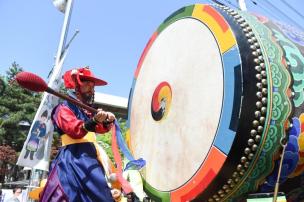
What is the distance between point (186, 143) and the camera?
7.09 feet

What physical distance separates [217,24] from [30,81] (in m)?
0.94

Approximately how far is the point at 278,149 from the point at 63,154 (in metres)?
1.04

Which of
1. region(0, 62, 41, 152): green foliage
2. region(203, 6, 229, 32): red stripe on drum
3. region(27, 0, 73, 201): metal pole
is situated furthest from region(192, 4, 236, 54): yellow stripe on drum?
region(0, 62, 41, 152): green foliage

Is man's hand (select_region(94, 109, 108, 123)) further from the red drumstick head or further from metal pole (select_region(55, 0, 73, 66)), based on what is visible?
metal pole (select_region(55, 0, 73, 66))

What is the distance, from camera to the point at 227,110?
76.0 inches

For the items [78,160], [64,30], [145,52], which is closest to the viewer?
[78,160]

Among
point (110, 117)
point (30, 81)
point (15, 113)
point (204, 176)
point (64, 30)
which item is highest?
point (64, 30)

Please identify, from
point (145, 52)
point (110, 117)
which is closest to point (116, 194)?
point (110, 117)

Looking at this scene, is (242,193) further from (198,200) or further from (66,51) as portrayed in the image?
(66,51)

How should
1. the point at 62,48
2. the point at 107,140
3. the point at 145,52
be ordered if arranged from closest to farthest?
the point at 145,52
the point at 107,140
the point at 62,48

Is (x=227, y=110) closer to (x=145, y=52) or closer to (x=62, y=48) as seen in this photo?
(x=145, y=52)

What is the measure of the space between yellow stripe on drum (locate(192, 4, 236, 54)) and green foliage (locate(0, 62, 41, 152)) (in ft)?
59.4

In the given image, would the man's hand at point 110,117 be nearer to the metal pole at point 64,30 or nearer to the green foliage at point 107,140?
the green foliage at point 107,140

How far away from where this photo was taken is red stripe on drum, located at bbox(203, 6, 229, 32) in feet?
6.87
